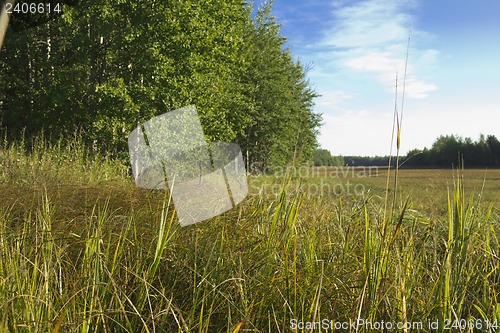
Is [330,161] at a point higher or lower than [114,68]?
lower

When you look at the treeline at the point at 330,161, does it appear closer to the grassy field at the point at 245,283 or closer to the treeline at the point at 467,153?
the grassy field at the point at 245,283

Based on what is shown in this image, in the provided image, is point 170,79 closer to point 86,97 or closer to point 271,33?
point 86,97

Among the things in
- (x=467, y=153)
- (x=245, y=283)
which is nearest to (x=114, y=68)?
(x=245, y=283)

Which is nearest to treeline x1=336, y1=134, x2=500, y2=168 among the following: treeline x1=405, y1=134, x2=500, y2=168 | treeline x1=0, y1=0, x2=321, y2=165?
treeline x1=405, y1=134, x2=500, y2=168

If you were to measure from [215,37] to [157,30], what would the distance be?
263 cm

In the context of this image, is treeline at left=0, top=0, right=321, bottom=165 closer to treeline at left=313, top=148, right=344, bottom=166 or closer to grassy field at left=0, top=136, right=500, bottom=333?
treeline at left=313, top=148, right=344, bottom=166

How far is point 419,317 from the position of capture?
79.6 inches

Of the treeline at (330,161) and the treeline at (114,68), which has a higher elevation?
the treeline at (114,68)

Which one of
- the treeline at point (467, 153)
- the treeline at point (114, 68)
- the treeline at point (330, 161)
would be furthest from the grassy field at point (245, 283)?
the treeline at point (467, 153)

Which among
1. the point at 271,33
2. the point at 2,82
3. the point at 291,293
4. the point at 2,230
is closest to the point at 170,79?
the point at 2,82

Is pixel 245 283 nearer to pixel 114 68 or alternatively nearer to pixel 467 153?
pixel 114 68

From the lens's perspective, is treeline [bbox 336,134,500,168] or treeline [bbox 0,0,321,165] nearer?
treeline [bbox 0,0,321,165]

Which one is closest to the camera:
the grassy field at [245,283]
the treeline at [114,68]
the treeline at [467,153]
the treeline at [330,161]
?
the grassy field at [245,283]

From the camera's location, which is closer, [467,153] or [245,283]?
[245,283]
